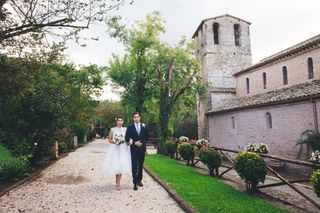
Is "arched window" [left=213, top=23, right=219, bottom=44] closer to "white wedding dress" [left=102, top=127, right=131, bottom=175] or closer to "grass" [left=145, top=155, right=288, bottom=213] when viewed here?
"grass" [left=145, top=155, right=288, bottom=213]

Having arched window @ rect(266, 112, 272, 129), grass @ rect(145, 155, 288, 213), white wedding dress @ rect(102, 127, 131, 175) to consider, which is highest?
arched window @ rect(266, 112, 272, 129)

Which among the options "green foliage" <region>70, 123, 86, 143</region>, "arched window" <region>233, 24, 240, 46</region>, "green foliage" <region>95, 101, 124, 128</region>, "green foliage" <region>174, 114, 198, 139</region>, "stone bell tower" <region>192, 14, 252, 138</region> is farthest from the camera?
"green foliage" <region>95, 101, 124, 128</region>

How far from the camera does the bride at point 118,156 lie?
28.8ft

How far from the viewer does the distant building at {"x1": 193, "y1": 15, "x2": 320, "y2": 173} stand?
17156mm

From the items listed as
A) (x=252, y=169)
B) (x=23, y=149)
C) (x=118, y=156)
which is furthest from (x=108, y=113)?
(x=252, y=169)

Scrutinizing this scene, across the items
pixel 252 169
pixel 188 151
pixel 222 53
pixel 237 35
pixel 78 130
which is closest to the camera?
pixel 252 169

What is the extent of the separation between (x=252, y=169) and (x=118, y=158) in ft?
13.6

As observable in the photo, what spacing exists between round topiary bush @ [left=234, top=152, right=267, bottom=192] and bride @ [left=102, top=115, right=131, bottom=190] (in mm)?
3568

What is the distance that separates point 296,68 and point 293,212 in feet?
55.5

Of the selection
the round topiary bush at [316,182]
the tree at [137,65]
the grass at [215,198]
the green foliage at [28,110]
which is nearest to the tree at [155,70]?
the tree at [137,65]

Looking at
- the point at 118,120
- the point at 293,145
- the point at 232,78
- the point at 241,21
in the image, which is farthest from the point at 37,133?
the point at 241,21

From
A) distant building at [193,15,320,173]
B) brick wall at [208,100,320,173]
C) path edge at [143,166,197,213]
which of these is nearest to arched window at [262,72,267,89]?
distant building at [193,15,320,173]

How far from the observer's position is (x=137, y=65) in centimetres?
2941

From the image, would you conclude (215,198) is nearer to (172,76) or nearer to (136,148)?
(136,148)
